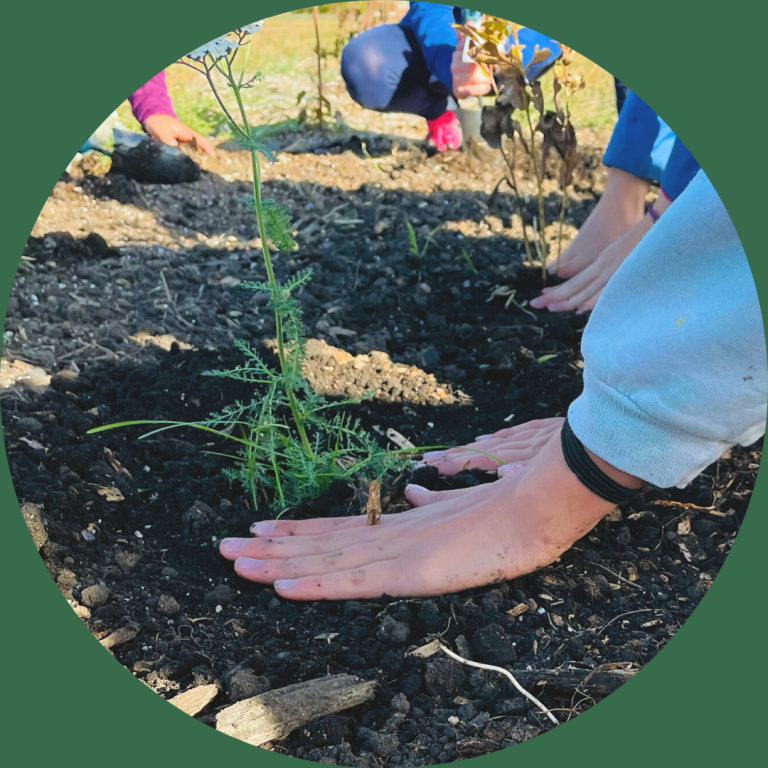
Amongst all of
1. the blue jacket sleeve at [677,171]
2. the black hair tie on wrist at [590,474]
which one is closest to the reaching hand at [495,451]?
the black hair tie on wrist at [590,474]

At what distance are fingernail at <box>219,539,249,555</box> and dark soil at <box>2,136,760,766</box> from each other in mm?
29

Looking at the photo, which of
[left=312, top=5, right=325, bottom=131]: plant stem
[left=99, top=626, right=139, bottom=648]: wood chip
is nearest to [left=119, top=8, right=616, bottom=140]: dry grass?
[left=312, top=5, right=325, bottom=131]: plant stem

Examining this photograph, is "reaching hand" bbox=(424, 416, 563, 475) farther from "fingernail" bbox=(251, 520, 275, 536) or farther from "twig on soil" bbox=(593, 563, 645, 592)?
"fingernail" bbox=(251, 520, 275, 536)

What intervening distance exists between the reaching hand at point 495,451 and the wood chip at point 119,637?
0.79 meters

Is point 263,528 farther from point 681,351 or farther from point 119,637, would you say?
point 681,351

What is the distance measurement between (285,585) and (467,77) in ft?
5.53

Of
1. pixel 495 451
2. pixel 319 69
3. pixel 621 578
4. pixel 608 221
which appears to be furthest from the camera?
pixel 608 221

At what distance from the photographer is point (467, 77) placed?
254cm

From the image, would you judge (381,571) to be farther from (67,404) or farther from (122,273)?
(122,273)

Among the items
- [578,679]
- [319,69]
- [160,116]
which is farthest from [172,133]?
[578,679]

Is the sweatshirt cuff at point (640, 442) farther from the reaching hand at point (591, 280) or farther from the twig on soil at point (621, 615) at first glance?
the reaching hand at point (591, 280)

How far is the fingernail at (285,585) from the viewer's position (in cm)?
167

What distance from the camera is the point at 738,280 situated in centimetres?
134

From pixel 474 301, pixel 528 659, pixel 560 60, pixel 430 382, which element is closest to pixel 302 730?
pixel 528 659
